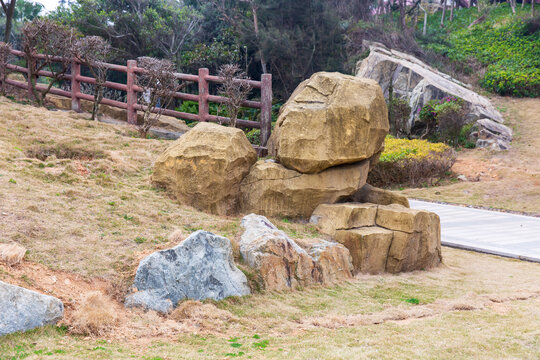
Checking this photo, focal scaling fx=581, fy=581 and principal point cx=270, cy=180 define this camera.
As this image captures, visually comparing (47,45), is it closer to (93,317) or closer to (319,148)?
(319,148)

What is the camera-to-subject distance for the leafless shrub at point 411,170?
13.7 metres

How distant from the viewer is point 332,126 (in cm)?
780

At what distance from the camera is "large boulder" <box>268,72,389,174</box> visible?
778 cm

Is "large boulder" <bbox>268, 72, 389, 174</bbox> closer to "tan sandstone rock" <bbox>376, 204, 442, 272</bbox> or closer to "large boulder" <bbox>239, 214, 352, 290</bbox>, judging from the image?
"tan sandstone rock" <bbox>376, 204, 442, 272</bbox>

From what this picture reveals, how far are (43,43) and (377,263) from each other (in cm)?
919

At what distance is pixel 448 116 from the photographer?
53.4 ft

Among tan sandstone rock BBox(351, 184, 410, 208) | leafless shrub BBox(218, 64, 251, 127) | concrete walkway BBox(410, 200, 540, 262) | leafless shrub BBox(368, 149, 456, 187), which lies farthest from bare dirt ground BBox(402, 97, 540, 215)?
leafless shrub BBox(218, 64, 251, 127)

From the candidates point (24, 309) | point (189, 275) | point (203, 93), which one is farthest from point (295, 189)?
point (203, 93)

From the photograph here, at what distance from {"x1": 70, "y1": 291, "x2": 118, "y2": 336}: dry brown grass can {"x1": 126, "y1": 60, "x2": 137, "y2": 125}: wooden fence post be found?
819 cm

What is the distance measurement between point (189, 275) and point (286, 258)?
4.10ft

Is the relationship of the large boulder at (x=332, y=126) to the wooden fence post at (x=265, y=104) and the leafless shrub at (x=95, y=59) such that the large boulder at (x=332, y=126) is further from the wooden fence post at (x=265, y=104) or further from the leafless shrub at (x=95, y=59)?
the leafless shrub at (x=95, y=59)

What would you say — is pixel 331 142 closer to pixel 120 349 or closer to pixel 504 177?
pixel 120 349

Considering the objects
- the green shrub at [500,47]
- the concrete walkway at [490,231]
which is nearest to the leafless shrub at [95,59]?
the concrete walkway at [490,231]

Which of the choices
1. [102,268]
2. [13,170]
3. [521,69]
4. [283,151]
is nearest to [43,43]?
[13,170]
